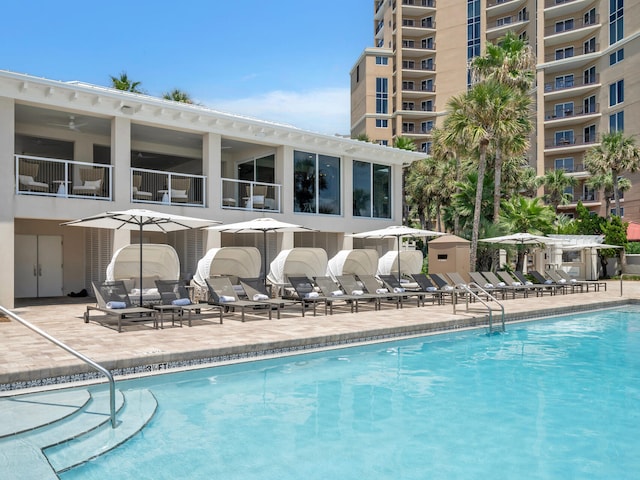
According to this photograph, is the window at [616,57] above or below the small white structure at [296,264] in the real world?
above

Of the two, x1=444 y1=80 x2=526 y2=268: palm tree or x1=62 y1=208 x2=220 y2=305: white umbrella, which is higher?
x1=444 y1=80 x2=526 y2=268: palm tree

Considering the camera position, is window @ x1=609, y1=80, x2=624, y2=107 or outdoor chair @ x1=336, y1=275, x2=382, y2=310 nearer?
outdoor chair @ x1=336, y1=275, x2=382, y2=310

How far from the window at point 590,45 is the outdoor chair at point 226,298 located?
50631mm

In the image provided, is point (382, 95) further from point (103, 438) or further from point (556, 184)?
point (103, 438)

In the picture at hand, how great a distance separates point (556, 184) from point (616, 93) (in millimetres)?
9467

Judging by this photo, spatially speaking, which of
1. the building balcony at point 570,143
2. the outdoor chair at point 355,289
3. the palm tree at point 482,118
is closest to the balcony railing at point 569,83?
the building balcony at point 570,143

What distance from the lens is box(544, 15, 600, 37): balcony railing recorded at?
51.7 meters

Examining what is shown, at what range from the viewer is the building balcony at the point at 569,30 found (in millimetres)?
51281

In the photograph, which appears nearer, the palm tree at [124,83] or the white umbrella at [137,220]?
the white umbrella at [137,220]

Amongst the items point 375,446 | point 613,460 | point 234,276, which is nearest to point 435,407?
point 375,446

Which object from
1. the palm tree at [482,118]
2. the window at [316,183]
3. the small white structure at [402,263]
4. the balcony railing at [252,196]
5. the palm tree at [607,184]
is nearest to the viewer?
the small white structure at [402,263]

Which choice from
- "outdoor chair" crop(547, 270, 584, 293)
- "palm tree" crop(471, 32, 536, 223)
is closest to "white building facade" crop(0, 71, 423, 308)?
"outdoor chair" crop(547, 270, 584, 293)

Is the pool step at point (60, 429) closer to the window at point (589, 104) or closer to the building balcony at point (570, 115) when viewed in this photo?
the building balcony at point (570, 115)

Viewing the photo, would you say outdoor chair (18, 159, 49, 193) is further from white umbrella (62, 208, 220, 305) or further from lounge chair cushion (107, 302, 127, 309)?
lounge chair cushion (107, 302, 127, 309)
